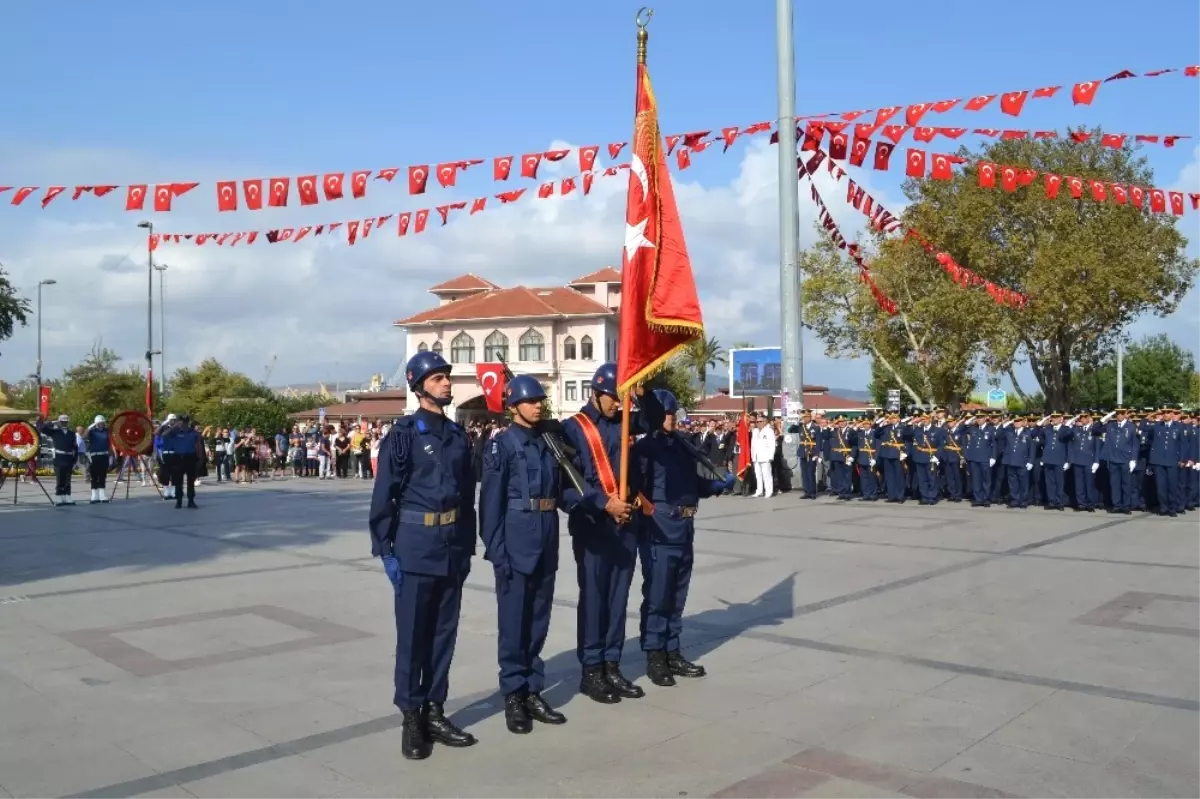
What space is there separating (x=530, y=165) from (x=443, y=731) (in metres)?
12.2

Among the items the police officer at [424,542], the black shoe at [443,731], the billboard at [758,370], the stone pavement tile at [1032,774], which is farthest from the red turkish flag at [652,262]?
the billboard at [758,370]

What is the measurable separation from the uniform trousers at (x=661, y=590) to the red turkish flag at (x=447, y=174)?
415 inches

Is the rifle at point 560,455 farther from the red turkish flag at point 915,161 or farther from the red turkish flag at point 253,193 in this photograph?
the red turkish flag at point 915,161

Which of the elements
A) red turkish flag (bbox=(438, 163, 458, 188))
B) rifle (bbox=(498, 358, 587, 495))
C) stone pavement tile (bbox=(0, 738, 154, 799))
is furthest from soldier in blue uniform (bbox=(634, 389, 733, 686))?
red turkish flag (bbox=(438, 163, 458, 188))

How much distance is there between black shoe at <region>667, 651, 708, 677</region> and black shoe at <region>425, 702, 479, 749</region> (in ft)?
5.60

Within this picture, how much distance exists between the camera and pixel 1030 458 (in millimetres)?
17297

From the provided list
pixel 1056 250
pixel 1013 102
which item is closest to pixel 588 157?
pixel 1013 102

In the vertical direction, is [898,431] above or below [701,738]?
above

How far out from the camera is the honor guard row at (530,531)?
504 centimetres

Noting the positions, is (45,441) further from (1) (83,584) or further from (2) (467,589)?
(2) (467,589)

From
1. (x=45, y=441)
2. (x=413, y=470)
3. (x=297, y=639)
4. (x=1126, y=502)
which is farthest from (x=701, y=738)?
(x=45, y=441)

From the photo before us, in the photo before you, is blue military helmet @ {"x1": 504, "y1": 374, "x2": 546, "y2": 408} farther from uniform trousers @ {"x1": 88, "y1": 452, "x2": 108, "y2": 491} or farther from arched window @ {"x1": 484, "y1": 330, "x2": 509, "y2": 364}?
arched window @ {"x1": 484, "y1": 330, "x2": 509, "y2": 364}

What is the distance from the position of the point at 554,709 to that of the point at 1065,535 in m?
10.2

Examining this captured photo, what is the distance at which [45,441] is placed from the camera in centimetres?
2903
